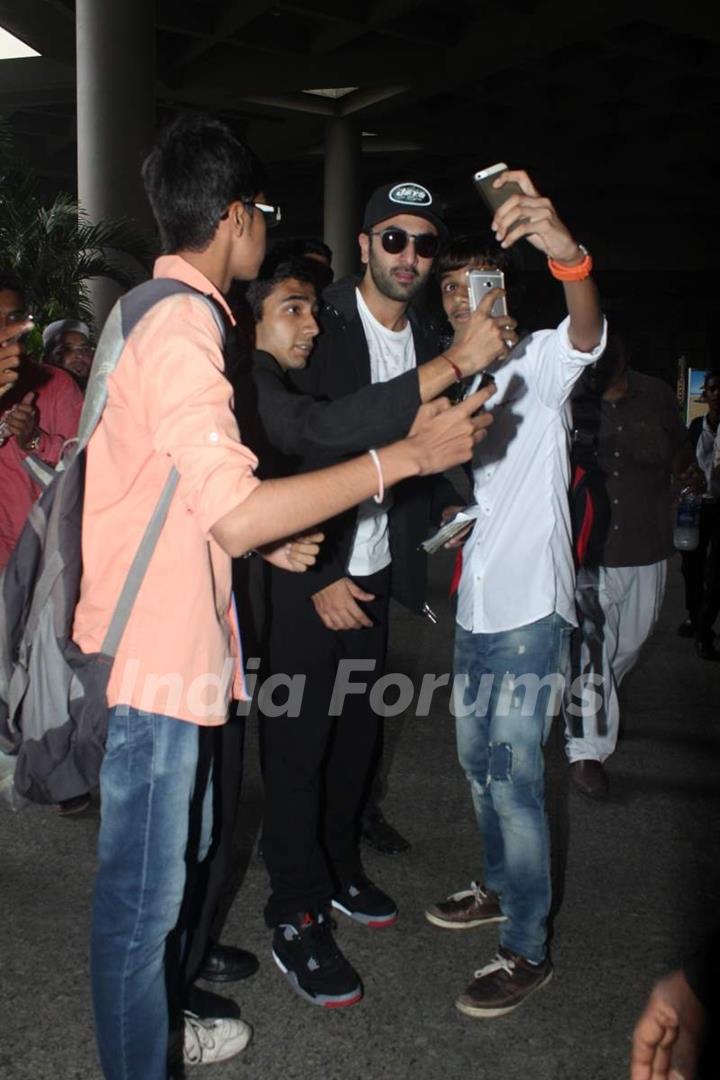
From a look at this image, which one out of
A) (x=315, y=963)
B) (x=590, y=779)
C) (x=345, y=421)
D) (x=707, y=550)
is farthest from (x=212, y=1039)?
(x=707, y=550)

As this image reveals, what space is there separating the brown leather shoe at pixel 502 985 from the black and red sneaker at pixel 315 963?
1.10ft

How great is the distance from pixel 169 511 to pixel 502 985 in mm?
1851

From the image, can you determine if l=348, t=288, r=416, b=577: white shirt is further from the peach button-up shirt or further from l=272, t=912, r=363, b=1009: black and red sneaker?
the peach button-up shirt

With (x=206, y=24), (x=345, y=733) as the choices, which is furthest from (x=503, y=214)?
(x=206, y=24)

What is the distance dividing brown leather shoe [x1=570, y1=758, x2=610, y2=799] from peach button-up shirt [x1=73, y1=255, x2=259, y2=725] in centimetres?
293

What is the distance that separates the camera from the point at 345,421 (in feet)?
7.86

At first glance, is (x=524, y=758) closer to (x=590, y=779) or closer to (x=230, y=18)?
(x=590, y=779)

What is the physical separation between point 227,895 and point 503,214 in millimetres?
2542

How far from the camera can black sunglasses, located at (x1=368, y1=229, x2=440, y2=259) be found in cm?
348

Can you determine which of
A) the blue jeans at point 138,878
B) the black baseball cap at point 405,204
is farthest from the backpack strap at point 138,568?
the black baseball cap at point 405,204

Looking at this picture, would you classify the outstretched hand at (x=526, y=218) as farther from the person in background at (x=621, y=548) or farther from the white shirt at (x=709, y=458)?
the white shirt at (x=709, y=458)

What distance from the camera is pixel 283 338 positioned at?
338 centimetres

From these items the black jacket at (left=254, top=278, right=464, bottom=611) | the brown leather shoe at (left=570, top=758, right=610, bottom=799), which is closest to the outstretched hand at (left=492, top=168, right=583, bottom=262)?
the black jacket at (left=254, top=278, right=464, bottom=611)

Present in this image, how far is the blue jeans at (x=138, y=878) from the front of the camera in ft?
7.02
